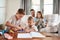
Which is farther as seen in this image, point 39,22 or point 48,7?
point 48,7

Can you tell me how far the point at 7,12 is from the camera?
15.0ft

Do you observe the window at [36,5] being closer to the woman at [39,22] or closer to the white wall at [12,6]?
the white wall at [12,6]

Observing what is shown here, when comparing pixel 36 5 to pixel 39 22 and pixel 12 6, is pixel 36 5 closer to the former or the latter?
pixel 12 6

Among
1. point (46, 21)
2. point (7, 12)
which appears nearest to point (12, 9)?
point (7, 12)

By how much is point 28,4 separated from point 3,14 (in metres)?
1.01

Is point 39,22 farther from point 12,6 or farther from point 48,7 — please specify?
point 12,6

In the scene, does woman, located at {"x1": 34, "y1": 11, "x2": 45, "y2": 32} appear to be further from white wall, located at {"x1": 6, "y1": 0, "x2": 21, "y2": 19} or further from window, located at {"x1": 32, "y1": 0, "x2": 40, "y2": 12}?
white wall, located at {"x1": 6, "y1": 0, "x2": 21, "y2": 19}

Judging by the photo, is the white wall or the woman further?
the white wall

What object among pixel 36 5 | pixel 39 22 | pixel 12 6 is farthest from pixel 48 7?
pixel 12 6

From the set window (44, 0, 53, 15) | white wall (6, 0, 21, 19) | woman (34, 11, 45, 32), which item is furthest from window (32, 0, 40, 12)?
woman (34, 11, 45, 32)

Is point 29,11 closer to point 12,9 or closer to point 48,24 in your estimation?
point 12,9

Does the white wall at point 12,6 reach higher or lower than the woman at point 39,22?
higher

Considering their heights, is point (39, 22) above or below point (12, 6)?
below

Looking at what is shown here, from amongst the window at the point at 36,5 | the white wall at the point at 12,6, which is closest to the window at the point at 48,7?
the window at the point at 36,5
